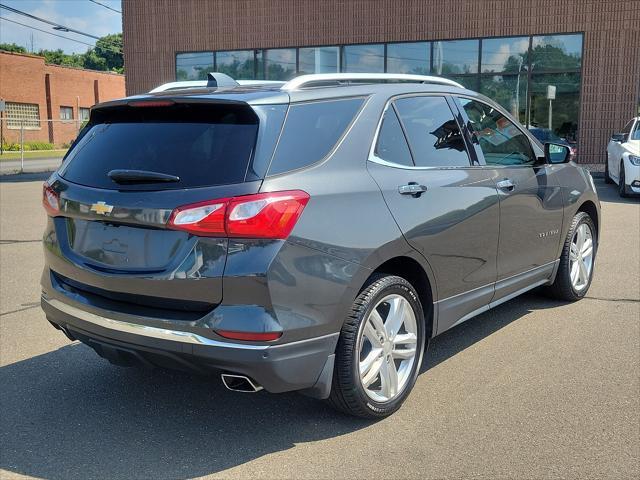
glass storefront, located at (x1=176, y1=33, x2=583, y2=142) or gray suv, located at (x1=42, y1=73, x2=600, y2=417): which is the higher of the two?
glass storefront, located at (x1=176, y1=33, x2=583, y2=142)

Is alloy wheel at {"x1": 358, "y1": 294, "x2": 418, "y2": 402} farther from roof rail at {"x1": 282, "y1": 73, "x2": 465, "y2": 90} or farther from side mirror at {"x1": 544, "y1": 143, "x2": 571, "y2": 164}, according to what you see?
side mirror at {"x1": 544, "y1": 143, "x2": 571, "y2": 164}

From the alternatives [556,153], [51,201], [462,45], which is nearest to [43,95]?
[462,45]

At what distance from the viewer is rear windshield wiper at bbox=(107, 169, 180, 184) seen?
3.10m

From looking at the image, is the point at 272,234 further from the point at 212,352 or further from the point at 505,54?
the point at 505,54

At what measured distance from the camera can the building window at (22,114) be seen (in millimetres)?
44469

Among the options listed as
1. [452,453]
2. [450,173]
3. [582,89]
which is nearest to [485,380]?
[452,453]

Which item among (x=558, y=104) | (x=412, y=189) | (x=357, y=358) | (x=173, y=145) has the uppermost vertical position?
(x=558, y=104)

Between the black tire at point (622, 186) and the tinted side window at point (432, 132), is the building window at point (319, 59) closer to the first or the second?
the black tire at point (622, 186)

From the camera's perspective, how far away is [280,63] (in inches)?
912

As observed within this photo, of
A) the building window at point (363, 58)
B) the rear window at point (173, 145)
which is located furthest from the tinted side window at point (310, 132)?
the building window at point (363, 58)

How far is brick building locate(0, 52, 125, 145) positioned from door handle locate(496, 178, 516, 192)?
4105cm

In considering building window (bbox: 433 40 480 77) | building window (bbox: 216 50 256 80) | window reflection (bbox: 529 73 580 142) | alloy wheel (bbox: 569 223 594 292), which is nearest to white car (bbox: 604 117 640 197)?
window reflection (bbox: 529 73 580 142)

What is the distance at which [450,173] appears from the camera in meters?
4.10

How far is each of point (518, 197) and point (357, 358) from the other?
2.08m
